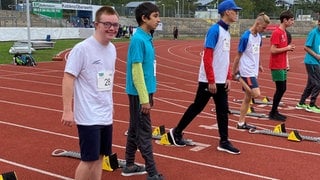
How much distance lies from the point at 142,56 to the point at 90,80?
93cm

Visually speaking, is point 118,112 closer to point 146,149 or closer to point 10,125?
point 10,125

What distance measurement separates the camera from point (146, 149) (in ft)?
15.2

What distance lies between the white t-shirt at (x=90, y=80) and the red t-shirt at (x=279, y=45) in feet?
16.1

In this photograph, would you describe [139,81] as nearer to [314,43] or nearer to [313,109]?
[314,43]

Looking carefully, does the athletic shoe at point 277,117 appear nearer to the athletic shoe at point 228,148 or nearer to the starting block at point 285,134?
the starting block at point 285,134

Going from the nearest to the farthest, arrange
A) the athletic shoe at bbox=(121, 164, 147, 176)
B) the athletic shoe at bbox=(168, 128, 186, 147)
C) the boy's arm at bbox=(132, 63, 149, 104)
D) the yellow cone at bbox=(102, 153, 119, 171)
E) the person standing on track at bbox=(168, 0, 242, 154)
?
the boy's arm at bbox=(132, 63, 149, 104) < the athletic shoe at bbox=(121, 164, 147, 176) < the yellow cone at bbox=(102, 153, 119, 171) < the person standing on track at bbox=(168, 0, 242, 154) < the athletic shoe at bbox=(168, 128, 186, 147)

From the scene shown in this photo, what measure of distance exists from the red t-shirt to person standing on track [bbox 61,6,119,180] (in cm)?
489

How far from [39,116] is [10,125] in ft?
2.78

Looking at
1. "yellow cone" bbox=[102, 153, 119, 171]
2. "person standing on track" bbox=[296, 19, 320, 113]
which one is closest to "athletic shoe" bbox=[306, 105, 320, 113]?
"person standing on track" bbox=[296, 19, 320, 113]

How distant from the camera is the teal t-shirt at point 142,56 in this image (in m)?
4.47

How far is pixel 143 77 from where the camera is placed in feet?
14.7

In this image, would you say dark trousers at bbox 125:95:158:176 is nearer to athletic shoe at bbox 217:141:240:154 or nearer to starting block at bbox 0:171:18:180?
starting block at bbox 0:171:18:180

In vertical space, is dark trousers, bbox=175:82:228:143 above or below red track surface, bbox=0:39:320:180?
above

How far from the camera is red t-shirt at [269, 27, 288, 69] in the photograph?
800 cm
